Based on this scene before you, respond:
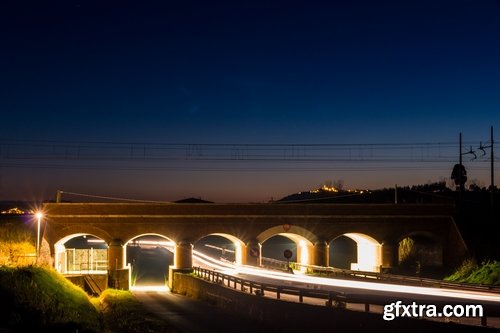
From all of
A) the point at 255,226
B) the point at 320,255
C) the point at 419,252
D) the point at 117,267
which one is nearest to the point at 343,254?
the point at 419,252

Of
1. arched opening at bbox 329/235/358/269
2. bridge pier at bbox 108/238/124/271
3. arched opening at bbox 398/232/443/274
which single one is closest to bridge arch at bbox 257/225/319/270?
arched opening at bbox 398/232/443/274

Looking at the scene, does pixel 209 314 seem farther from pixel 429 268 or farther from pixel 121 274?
pixel 429 268

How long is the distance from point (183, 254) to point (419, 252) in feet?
66.7

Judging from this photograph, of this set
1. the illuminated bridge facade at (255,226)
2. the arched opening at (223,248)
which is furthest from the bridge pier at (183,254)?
the arched opening at (223,248)

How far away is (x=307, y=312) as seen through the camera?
2398 cm

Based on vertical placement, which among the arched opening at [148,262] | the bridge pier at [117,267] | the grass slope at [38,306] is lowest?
the arched opening at [148,262]

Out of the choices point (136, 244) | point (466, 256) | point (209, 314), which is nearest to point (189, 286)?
point (209, 314)

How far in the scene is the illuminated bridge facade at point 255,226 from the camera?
48.3 meters

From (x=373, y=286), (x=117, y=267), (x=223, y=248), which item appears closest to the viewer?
(x=373, y=286)

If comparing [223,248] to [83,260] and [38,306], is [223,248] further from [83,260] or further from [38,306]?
[38,306]

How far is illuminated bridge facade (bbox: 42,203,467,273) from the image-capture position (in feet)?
158

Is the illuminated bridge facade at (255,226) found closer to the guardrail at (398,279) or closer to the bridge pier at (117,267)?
the bridge pier at (117,267)

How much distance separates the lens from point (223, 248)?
275ft

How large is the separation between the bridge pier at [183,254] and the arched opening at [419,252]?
16865 millimetres
